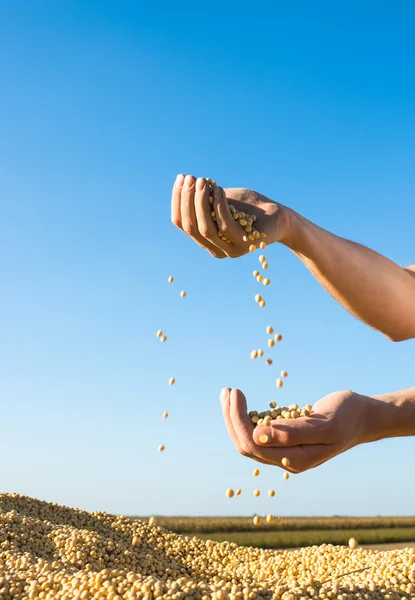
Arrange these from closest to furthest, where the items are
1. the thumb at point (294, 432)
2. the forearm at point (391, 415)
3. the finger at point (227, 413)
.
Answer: the thumb at point (294, 432), the finger at point (227, 413), the forearm at point (391, 415)

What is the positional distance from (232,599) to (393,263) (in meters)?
1.94

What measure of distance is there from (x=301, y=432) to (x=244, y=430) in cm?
19

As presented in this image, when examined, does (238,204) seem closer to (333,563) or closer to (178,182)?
(178,182)

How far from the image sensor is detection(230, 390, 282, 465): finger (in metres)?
1.99

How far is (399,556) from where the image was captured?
4551mm

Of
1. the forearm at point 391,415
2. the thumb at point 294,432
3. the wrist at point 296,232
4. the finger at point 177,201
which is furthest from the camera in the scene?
the wrist at point 296,232

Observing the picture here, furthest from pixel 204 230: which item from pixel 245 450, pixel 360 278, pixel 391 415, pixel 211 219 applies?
pixel 360 278

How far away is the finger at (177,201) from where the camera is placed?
2359 mm

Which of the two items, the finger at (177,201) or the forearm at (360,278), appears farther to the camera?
the forearm at (360,278)

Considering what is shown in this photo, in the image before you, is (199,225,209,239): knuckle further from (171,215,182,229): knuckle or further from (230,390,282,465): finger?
(230,390,282,465): finger

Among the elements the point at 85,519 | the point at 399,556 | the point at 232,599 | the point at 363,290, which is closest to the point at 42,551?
the point at 85,519

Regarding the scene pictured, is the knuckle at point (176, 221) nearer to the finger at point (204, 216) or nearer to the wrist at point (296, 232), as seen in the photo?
the finger at point (204, 216)

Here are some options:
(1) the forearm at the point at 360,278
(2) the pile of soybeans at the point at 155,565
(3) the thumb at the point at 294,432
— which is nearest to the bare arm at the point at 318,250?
(1) the forearm at the point at 360,278

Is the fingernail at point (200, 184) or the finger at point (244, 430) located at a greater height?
the fingernail at point (200, 184)
